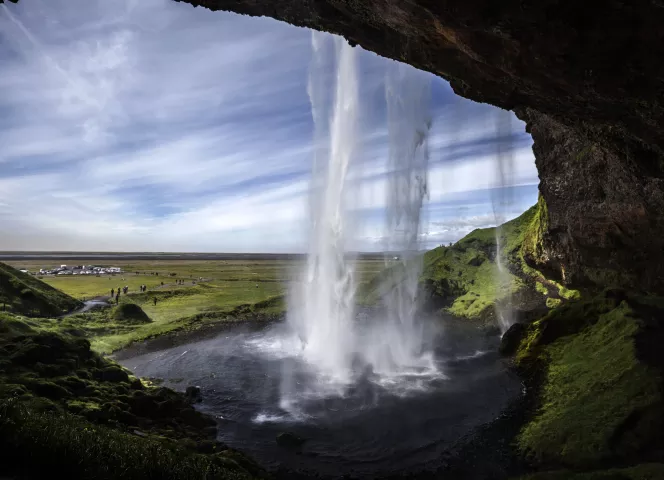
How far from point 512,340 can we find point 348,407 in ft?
58.1

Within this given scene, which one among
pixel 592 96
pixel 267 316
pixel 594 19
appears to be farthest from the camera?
pixel 267 316

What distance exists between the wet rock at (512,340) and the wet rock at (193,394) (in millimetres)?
24639

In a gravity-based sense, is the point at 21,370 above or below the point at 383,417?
above

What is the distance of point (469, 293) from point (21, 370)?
53789 mm

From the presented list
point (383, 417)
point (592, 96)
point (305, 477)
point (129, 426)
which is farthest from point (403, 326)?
point (592, 96)

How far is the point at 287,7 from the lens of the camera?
14.6m

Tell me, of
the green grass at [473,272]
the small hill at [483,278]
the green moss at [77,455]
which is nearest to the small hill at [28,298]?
the green moss at [77,455]

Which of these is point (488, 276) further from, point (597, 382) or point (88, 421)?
point (88, 421)

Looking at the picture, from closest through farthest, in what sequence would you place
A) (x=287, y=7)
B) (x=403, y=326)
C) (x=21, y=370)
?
(x=287, y=7) < (x=21, y=370) < (x=403, y=326)

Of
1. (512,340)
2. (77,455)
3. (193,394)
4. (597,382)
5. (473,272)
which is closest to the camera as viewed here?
(77,455)

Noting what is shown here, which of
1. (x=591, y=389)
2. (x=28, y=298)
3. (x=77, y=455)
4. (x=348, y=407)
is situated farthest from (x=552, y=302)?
(x=28, y=298)

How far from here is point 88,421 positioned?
14664 mm

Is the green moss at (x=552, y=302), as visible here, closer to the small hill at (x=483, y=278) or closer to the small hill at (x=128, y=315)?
the small hill at (x=483, y=278)

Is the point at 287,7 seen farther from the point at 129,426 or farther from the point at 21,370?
the point at 21,370
